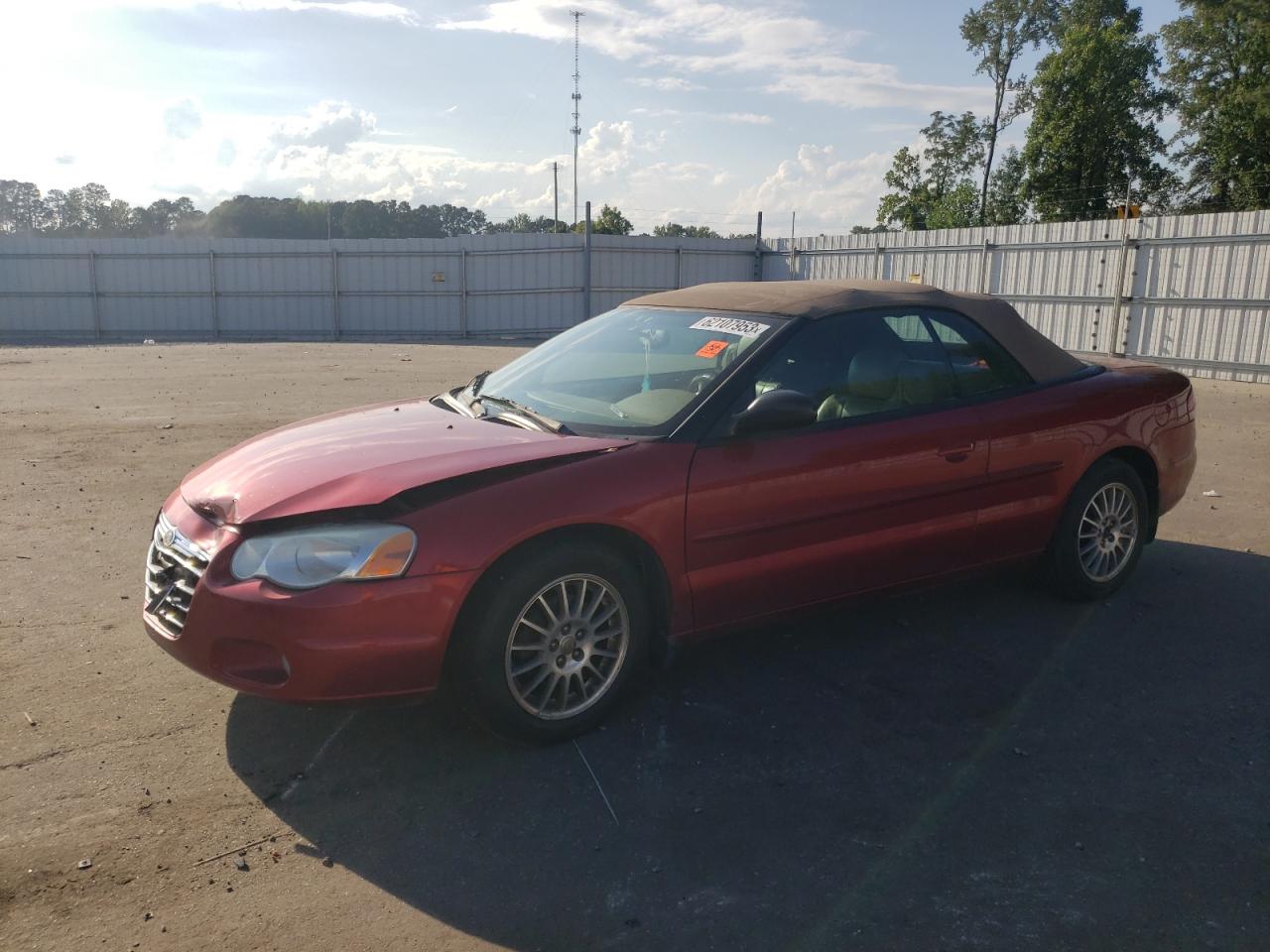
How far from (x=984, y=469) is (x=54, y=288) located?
1219 inches

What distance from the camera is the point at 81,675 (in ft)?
13.7

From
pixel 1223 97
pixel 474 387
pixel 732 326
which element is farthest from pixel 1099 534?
pixel 1223 97

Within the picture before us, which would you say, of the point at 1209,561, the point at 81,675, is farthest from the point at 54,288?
the point at 1209,561

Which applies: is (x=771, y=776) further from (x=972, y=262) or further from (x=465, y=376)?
(x=972, y=262)

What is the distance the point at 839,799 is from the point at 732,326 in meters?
2.02

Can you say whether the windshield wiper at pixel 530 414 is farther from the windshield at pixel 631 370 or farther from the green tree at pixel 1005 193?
the green tree at pixel 1005 193

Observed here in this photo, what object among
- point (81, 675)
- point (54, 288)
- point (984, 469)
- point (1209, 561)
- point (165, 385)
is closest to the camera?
point (81, 675)

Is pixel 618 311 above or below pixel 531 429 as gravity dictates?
above

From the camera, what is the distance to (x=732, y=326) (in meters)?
4.36

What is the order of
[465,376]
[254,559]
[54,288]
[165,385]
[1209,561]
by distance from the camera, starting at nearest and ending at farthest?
[254,559] → [1209,561] → [165,385] → [465,376] → [54,288]

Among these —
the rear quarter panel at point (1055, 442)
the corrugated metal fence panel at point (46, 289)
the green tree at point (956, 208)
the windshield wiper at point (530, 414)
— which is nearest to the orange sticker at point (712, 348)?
the windshield wiper at point (530, 414)

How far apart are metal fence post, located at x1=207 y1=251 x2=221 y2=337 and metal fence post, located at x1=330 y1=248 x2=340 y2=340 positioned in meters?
3.40

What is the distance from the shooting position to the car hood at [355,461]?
334cm

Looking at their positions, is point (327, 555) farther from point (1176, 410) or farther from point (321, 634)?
point (1176, 410)
